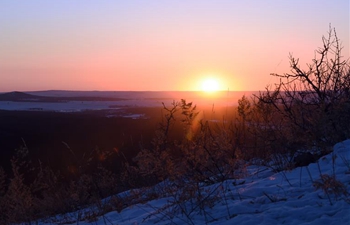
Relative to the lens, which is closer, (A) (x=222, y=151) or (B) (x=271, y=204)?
(B) (x=271, y=204)

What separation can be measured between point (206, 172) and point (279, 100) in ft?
7.93

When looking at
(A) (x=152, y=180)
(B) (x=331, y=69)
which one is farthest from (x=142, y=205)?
(B) (x=331, y=69)

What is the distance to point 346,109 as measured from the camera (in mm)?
5855

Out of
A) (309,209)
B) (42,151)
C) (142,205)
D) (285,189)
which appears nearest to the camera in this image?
(309,209)

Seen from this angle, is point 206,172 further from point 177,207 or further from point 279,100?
point 279,100

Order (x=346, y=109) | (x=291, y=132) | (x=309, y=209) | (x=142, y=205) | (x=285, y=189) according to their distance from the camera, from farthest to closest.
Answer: (x=291, y=132), (x=346, y=109), (x=142, y=205), (x=285, y=189), (x=309, y=209)

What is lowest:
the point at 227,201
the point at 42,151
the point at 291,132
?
the point at 42,151

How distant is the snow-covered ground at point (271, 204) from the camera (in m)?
3.39

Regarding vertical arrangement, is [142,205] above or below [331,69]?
below

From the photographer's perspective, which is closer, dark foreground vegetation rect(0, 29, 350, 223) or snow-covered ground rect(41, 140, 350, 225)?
snow-covered ground rect(41, 140, 350, 225)

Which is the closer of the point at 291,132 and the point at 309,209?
the point at 309,209

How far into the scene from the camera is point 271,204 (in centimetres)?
382

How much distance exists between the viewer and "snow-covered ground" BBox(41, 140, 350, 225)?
11.1ft

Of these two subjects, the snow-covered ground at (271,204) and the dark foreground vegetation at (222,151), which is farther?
the dark foreground vegetation at (222,151)
